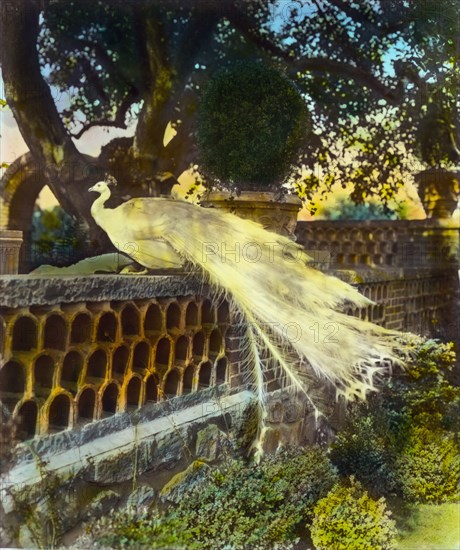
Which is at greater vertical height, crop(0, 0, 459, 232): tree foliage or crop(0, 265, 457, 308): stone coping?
crop(0, 0, 459, 232): tree foliage

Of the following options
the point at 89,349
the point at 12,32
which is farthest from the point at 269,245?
the point at 12,32

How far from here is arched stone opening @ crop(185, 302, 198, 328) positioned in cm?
359

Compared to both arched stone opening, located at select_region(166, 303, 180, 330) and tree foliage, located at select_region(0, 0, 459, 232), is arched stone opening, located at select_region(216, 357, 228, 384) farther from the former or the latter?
tree foliage, located at select_region(0, 0, 459, 232)

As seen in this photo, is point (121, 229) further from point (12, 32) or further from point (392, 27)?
point (392, 27)

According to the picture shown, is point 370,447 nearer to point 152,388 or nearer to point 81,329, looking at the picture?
point 152,388

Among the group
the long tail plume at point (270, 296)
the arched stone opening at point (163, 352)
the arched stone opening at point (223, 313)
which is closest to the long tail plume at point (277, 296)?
the long tail plume at point (270, 296)

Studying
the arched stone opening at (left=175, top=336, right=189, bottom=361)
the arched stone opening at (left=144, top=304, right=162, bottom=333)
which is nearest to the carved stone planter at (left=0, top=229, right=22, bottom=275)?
the arched stone opening at (left=144, top=304, right=162, bottom=333)

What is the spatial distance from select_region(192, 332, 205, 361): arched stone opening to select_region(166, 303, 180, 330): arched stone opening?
194 millimetres

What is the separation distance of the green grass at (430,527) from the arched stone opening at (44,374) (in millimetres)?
2287

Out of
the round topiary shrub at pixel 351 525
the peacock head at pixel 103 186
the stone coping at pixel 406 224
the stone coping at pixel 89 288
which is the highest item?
the peacock head at pixel 103 186

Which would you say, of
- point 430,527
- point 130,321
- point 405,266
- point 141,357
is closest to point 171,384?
point 141,357

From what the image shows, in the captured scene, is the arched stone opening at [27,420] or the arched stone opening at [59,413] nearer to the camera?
the arched stone opening at [27,420]

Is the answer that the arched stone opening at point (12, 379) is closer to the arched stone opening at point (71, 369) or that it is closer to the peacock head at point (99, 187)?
the arched stone opening at point (71, 369)

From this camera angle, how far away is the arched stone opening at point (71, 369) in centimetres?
291
